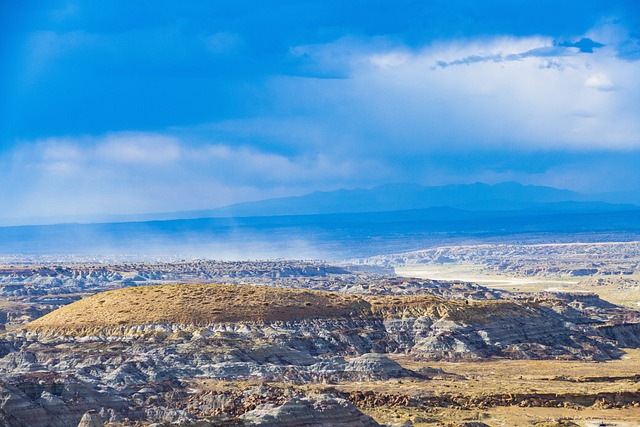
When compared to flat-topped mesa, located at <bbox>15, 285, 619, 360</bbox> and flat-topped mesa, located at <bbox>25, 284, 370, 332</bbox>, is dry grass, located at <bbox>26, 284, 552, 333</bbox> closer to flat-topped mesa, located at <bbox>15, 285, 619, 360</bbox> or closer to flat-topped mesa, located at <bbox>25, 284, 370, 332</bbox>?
flat-topped mesa, located at <bbox>25, 284, 370, 332</bbox>

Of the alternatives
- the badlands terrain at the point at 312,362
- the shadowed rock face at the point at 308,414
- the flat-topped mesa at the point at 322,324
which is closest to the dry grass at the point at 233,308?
the flat-topped mesa at the point at 322,324

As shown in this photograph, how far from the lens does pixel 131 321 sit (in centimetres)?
10725

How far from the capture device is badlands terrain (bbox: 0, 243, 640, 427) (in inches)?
2670

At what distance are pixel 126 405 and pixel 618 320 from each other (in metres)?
82.3

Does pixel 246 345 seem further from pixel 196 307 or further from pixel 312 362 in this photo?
pixel 196 307

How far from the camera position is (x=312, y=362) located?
94562mm

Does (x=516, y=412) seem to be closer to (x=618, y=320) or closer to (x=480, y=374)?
(x=480, y=374)

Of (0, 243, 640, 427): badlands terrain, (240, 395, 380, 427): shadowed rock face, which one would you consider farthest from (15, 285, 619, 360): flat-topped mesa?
(240, 395, 380, 427): shadowed rock face

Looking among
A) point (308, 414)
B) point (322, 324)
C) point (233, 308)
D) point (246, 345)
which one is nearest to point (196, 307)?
point (233, 308)

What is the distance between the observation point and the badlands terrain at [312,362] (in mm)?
67812

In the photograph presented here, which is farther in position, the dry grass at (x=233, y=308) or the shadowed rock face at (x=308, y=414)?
the dry grass at (x=233, y=308)

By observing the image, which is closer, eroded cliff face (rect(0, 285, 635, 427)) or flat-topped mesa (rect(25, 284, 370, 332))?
eroded cliff face (rect(0, 285, 635, 427))

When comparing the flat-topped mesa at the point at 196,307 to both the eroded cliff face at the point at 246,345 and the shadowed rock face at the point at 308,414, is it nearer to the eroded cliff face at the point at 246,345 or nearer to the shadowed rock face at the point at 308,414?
the eroded cliff face at the point at 246,345

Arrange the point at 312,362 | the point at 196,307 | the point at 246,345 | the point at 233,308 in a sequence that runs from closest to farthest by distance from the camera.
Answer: the point at 312,362
the point at 246,345
the point at 196,307
the point at 233,308
